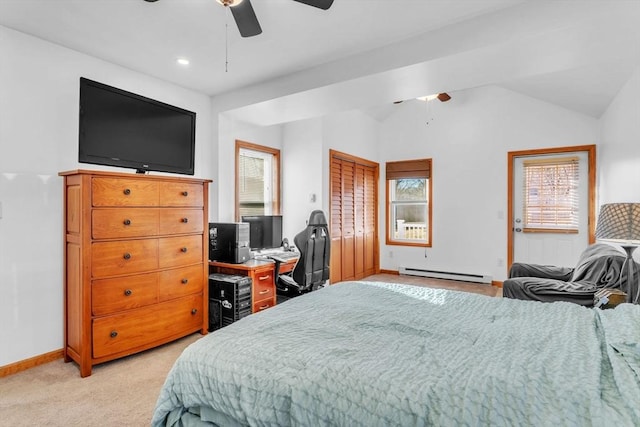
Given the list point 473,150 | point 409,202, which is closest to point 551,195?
point 473,150

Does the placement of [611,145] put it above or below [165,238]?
above

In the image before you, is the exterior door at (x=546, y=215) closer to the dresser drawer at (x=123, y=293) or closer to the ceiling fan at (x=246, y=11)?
the ceiling fan at (x=246, y=11)

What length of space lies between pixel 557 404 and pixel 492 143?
5.01m

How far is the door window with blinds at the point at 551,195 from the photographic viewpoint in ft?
15.8

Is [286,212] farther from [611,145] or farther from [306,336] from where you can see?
[611,145]

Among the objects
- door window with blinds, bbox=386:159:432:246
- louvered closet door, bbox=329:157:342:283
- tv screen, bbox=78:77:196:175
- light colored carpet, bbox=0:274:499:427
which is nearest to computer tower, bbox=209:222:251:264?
tv screen, bbox=78:77:196:175

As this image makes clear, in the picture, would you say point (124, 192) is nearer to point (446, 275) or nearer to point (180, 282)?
point (180, 282)

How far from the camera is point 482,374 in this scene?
108 cm

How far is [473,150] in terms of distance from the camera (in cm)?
542

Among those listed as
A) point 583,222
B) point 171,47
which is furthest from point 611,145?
point 171,47

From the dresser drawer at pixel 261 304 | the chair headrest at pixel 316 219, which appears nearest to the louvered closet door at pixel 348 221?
the chair headrest at pixel 316 219

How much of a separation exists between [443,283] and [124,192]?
182 inches

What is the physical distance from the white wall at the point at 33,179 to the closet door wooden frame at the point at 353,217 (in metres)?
3.09

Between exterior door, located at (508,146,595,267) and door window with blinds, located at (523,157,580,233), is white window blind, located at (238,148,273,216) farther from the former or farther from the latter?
door window with blinds, located at (523,157,580,233)
